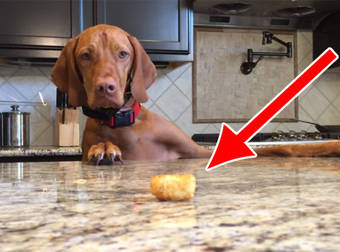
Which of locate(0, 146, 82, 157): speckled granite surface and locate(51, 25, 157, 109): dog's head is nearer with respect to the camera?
locate(51, 25, 157, 109): dog's head

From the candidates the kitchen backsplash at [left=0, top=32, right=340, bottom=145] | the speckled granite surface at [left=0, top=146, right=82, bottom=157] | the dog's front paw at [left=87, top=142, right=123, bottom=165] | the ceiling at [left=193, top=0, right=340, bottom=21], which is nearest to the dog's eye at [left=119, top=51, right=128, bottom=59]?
the dog's front paw at [left=87, top=142, right=123, bottom=165]

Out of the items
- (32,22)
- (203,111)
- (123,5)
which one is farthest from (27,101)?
(203,111)

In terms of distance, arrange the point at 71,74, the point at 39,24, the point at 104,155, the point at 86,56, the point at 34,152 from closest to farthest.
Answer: the point at 104,155, the point at 86,56, the point at 71,74, the point at 34,152, the point at 39,24

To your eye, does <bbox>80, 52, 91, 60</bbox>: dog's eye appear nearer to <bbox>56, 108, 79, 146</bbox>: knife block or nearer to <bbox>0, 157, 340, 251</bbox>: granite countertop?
<bbox>0, 157, 340, 251</bbox>: granite countertop

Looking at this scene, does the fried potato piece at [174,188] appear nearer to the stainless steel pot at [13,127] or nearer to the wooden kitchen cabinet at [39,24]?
the wooden kitchen cabinet at [39,24]

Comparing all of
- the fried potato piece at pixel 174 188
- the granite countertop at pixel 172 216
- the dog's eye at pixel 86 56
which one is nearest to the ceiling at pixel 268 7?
the dog's eye at pixel 86 56

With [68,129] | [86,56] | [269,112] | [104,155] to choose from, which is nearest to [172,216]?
[269,112]

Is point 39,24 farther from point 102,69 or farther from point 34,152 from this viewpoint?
point 102,69

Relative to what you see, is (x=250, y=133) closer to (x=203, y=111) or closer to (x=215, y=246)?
(x=215, y=246)
